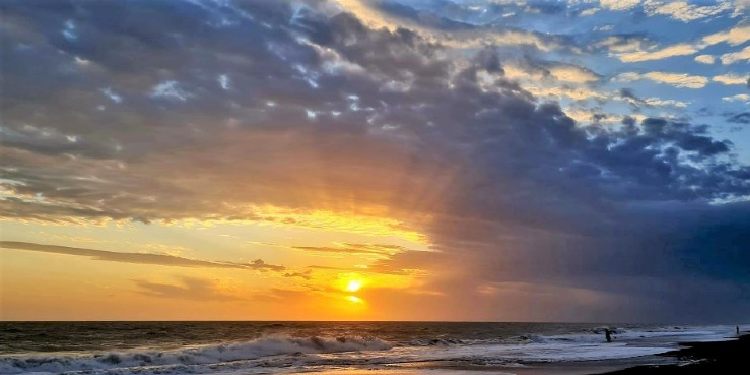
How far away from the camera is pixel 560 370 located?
31.8 m

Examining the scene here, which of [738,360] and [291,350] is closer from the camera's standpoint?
[738,360]

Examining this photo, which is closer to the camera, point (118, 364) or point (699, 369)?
point (699, 369)

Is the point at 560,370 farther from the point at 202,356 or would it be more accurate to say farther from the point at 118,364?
the point at 118,364

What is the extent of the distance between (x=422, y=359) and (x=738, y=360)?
62.2 ft

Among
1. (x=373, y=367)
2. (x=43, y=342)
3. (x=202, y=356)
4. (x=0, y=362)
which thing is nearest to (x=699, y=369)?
(x=373, y=367)

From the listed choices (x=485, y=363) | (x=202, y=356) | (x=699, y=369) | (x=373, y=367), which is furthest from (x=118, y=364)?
(x=699, y=369)

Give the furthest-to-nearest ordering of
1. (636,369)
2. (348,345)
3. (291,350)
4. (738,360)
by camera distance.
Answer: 1. (348,345)
2. (291,350)
3. (738,360)
4. (636,369)

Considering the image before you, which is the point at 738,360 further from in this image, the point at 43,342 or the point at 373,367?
→ the point at 43,342

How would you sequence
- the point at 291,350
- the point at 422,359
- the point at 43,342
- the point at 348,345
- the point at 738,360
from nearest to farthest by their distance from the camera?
1. the point at 738,360
2. the point at 422,359
3. the point at 291,350
4. the point at 348,345
5. the point at 43,342

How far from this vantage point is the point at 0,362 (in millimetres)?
35812

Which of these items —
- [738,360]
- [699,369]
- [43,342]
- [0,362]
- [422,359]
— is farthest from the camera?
[43,342]

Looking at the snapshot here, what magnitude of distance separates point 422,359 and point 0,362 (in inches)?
1048

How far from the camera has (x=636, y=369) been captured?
98.1 ft

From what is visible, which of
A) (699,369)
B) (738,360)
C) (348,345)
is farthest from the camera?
(348,345)
